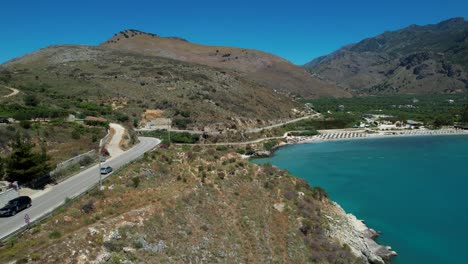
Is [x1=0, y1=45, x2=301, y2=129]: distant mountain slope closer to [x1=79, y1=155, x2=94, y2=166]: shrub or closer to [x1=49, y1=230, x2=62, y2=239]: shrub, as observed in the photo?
[x1=79, y1=155, x2=94, y2=166]: shrub

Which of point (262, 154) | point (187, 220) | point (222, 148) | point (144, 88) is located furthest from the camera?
point (144, 88)

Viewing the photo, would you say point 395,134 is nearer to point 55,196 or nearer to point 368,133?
point 368,133

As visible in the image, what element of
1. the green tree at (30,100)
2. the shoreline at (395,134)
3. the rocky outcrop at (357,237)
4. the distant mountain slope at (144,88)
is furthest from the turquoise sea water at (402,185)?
the green tree at (30,100)

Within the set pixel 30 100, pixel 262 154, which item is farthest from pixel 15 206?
pixel 262 154

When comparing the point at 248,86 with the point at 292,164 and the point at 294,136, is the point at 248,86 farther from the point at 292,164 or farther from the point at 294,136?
the point at 292,164

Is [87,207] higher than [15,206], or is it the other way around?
[15,206]

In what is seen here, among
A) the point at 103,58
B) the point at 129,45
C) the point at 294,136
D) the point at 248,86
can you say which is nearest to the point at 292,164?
the point at 294,136
